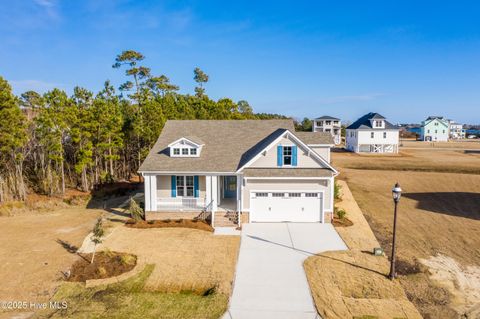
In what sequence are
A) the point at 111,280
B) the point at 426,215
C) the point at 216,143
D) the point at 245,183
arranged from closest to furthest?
1. the point at 111,280
2. the point at 245,183
3. the point at 426,215
4. the point at 216,143

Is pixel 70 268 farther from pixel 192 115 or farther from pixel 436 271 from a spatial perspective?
pixel 192 115

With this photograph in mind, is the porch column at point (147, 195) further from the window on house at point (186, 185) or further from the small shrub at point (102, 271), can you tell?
the small shrub at point (102, 271)

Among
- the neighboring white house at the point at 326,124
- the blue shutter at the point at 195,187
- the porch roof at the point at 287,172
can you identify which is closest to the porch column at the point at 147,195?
the blue shutter at the point at 195,187

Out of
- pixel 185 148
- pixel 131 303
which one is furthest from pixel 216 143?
pixel 131 303

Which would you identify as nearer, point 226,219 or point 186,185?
point 226,219

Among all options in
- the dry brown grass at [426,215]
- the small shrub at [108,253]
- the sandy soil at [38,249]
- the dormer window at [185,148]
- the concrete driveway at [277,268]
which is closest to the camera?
the concrete driveway at [277,268]

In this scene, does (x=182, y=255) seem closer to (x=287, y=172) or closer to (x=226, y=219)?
(x=226, y=219)

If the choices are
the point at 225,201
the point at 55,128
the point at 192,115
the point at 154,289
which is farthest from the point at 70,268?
the point at 192,115
